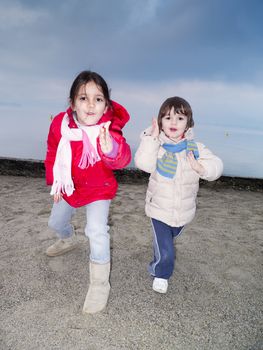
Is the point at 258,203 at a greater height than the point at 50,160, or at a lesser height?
lesser

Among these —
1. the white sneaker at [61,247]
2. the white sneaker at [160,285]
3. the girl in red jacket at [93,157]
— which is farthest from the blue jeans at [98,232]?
the white sneaker at [61,247]

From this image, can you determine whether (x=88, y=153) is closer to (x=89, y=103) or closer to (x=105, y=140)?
(x=105, y=140)

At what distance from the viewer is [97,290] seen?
2459 mm

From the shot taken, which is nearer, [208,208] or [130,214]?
[130,214]

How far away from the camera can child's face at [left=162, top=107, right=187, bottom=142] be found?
104 inches

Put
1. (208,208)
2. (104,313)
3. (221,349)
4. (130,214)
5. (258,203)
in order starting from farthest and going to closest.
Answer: (258,203) → (208,208) → (130,214) → (104,313) → (221,349)

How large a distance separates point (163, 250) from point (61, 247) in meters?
1.16

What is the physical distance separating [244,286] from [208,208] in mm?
2548

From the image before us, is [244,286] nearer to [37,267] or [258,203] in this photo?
[37,267]

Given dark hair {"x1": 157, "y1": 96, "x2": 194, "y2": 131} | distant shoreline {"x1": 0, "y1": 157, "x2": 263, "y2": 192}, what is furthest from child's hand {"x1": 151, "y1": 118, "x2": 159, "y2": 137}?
distant shoreline {"x1": 0, "y1": 157, "x2": 263, "y2": 192}

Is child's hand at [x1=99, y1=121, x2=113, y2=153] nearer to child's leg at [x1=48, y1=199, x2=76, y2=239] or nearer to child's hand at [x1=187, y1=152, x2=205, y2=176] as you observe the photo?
child's hand at [x1=187, y1=152, x2=205, y2=176]

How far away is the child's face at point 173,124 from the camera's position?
2629 millimetres

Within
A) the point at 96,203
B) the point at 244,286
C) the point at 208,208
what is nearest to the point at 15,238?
the point at 96,203

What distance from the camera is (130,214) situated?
4.78 meters
